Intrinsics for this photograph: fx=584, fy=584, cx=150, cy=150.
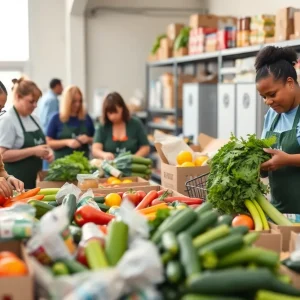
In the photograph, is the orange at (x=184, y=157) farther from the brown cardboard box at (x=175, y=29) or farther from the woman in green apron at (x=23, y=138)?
the brown cardboard box at (x=175, y=29)

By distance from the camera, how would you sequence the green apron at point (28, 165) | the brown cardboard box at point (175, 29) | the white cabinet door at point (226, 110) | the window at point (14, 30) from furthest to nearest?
the window at point (14, 30), the brown cardboard box at point (175, 29), the white cabinet door at point (226, 110), the green apron at point (28, 165)

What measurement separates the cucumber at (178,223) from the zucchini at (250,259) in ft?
0.76

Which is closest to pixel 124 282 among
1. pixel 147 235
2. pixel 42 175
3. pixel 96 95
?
pixel 147 235

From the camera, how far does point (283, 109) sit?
3246 millimetres

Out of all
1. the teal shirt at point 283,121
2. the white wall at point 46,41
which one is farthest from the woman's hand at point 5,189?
the white wall at point 46,41

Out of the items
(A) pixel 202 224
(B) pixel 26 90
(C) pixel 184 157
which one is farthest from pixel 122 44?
(A) pixel 202 224

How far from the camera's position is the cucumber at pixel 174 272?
178cm

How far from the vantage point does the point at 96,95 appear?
35.1ft

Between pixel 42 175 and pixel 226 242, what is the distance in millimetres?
3217

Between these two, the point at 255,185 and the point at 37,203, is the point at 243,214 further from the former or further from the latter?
the point at 37,203

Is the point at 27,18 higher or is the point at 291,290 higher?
the point at 27,18

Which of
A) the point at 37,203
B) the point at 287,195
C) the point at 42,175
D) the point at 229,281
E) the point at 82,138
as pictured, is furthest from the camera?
the point at 82,138

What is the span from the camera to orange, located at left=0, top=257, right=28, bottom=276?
6.19ft

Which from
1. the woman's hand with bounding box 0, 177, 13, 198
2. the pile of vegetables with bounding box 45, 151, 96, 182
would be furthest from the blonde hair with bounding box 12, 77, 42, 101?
the woman's hand with bounding box 0, 177, 13, 198
